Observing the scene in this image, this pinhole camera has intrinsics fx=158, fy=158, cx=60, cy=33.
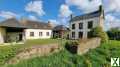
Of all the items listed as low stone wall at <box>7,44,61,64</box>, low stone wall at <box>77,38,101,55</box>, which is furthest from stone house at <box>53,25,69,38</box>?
low stone wall at <box>7,44,61,64</box>

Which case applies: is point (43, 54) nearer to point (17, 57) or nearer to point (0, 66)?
point (17, 57)

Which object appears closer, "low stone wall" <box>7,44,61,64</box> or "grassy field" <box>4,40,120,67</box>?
"low stone wall" <box>7,44,61,64</box>

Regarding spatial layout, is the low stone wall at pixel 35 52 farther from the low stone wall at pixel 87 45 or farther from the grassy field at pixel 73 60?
the low stone wall at pixel 87 45

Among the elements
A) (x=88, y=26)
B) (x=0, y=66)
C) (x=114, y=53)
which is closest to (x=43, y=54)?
(x=0, y=66)

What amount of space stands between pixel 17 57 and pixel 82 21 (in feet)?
77.9

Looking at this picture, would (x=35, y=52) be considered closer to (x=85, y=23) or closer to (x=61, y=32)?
(x=85, y=23)

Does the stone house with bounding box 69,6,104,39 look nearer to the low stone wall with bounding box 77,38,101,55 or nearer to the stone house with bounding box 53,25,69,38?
the stone house with bounding box 53,25,69,38

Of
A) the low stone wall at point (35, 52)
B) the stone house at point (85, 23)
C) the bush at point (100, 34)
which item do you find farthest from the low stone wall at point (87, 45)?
the stone house at point (85, 23)

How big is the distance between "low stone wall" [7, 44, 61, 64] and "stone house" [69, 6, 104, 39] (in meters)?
14.0

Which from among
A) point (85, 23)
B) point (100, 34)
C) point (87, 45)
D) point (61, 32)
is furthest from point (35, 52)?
point (61, 32)

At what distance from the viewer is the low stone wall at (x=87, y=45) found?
17.0 m

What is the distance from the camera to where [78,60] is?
1510 centimetres

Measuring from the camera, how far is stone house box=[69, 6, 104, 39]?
103ft

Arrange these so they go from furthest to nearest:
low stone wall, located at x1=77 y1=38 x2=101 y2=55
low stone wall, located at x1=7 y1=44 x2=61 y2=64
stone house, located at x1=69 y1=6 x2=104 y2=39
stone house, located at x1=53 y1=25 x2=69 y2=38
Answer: stone house, located at x1=53 y1=25 x2=69 y2=38 → stone house, located at x1=69 y1=6 x2=104 y2=39 → low stone wall, located at x1=77 y1=38 x2=101 y2=55 → low stone wall, located at x1=7 y1=44 x2=61 y2=64
